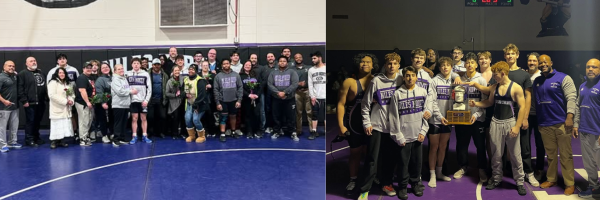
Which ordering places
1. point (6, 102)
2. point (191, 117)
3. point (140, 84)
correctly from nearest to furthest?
point (6, 102) → point (140, 84) → point (191, 117)

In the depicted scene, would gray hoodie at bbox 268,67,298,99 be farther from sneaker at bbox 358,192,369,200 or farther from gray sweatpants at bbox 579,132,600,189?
gray sweatpants at bbox 579,132,600,189

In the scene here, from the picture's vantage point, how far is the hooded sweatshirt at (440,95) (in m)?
1.66

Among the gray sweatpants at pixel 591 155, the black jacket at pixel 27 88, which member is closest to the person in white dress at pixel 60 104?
the black jacket at pixel 27 88

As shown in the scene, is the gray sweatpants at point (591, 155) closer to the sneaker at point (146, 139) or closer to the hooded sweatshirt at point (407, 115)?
the hooded sweatshirt at point (407, 115)

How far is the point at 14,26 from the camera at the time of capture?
27.0ft

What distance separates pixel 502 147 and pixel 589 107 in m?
0.35

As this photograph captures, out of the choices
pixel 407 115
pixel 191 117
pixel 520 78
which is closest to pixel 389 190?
pixel 407 115

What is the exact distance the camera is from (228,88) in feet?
23.1

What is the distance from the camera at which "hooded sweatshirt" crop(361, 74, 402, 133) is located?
5.41ft

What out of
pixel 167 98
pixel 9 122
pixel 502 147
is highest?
pixel 167 98

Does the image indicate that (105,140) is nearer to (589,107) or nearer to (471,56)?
(471,56)

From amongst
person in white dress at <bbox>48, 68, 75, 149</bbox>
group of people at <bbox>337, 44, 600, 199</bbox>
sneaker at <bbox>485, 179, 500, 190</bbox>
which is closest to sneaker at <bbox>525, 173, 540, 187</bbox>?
group of people at <bbox>337, 44, 600, 199</bbox>

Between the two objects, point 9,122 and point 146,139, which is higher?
point 9,122

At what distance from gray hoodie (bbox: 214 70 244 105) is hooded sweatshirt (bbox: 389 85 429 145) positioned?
554 centimetres
